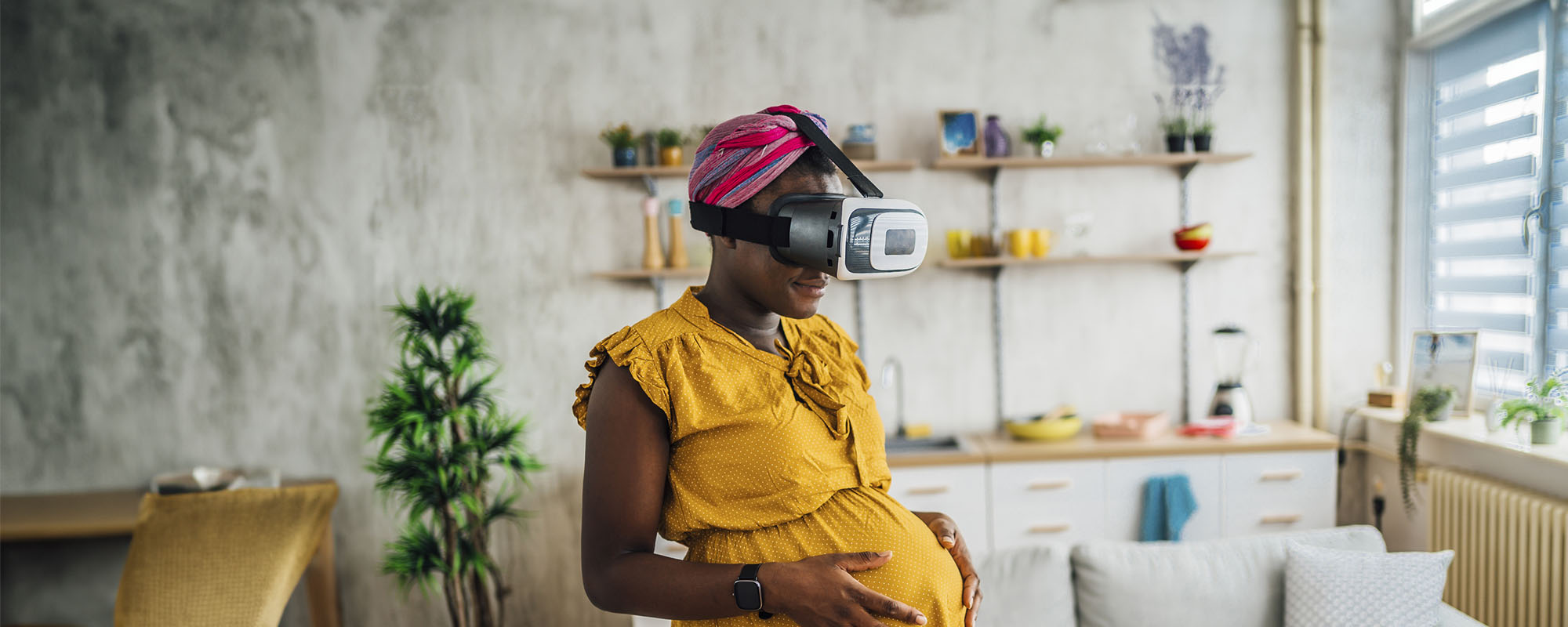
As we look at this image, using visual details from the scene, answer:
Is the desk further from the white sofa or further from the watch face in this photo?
the watch face

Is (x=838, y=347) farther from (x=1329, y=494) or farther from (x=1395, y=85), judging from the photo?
(x=1395, y=85)

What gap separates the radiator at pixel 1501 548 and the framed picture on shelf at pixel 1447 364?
0.29m

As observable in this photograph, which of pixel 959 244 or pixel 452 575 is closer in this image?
pixel 452 575

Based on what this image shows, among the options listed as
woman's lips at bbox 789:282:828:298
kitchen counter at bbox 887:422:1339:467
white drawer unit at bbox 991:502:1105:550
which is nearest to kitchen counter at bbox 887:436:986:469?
kitchen counter at bbox 887:422:1339:467

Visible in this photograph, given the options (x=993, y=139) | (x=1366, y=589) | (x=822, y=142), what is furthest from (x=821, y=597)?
(x=993, y=139)

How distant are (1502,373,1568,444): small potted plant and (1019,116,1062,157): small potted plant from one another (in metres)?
1.48

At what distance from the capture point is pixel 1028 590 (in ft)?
5.72

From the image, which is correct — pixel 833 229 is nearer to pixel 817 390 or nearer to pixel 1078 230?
pixel 817 390

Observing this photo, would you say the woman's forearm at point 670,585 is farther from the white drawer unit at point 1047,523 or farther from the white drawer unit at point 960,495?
the white drawer unit at point 1047,523

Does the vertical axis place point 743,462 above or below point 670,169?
below

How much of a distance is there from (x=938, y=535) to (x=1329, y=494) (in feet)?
7.44

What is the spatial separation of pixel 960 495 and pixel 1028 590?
2.71 feet

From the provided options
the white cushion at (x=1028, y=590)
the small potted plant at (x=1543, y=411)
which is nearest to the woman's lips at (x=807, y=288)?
the white cushion at (x=1028, y=590)

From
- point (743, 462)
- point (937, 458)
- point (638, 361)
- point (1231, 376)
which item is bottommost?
point (937, 458)
